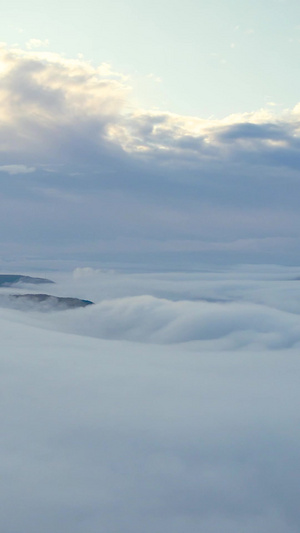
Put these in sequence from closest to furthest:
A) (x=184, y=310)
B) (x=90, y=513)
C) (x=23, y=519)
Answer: (x=23, y=519), (x=90, y=513), (x=184, y=310)

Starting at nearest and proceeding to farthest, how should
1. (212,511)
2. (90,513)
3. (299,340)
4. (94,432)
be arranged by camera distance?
(90,513) < (212,511) < (94,432) < (299,340)

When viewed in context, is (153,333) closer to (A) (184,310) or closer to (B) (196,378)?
(A) (184,310)

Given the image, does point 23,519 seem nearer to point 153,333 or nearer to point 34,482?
point 34,482

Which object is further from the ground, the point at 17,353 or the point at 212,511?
the point at 17,353

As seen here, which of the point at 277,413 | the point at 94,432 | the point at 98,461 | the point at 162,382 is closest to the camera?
the point at 98,461

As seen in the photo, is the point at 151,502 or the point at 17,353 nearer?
the point at 151,502

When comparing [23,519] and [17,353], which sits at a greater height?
[17,353]

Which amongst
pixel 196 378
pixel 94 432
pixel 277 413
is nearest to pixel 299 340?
pixel 196 378

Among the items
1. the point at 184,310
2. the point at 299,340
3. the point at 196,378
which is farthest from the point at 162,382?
the point at 184,310

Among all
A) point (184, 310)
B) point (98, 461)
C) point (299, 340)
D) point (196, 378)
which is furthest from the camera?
point (184, 310)

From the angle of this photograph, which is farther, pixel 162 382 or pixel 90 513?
pixel 162 382
